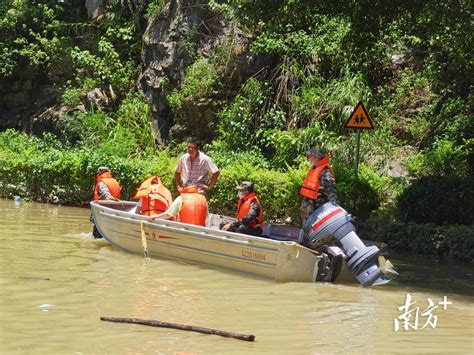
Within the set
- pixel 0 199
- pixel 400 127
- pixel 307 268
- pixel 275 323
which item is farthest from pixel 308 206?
pixel 0 199

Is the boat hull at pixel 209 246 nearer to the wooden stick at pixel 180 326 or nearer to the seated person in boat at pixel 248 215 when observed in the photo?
the seated person in boat at pixel 248 215

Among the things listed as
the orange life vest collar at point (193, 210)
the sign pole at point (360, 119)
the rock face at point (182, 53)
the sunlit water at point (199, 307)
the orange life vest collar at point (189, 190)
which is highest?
the rock face at point (182, 53)

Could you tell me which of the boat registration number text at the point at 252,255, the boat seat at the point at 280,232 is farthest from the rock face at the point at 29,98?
the boat registration number text at the point at 252,255

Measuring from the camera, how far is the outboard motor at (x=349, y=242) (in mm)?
10602

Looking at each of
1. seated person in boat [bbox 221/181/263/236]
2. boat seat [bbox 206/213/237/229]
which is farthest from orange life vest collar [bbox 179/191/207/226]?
boat seat [bbox 206/213/237/229]

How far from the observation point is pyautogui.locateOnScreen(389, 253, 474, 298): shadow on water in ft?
36.8

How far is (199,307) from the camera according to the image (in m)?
9.24

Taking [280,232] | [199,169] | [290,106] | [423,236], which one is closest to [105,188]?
[199,169]

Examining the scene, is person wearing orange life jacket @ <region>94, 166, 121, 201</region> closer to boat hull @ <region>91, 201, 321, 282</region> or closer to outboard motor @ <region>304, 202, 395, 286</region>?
boat hull @ <region>91, 201, 321, 282</region>

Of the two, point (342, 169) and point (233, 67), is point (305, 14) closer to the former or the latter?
point (342, 169)

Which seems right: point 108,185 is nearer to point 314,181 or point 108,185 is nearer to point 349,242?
point 314,181

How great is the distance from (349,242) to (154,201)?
3893 mm

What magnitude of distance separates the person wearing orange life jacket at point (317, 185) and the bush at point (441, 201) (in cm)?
411

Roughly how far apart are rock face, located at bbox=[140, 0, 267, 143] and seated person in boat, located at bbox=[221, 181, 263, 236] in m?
11.2
